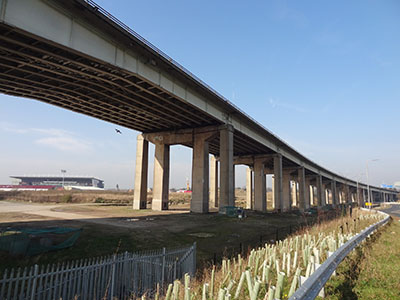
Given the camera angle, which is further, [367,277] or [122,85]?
[122,85]

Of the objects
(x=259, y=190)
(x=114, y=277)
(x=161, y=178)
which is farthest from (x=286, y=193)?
(x=114, y=277)

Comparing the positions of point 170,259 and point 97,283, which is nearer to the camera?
point 97,283

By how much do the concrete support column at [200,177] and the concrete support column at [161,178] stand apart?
5478mm

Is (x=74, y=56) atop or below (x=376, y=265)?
atop

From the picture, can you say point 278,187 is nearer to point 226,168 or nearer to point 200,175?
point 226,168

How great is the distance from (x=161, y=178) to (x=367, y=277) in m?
38.7

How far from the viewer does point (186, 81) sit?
2998cm

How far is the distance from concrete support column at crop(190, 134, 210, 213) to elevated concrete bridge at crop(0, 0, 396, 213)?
16cm

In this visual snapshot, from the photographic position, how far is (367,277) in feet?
22.0

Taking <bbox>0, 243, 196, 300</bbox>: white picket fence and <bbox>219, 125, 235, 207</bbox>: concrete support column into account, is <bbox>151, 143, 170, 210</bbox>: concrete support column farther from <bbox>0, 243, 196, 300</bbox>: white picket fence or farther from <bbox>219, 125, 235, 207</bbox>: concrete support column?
<bbox>0, 243, 196, 300</bbox>: white picket fence

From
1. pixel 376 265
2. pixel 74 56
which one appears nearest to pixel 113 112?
pixel 74 56

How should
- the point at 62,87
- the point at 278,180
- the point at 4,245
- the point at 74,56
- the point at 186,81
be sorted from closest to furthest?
the point at 4,245 → the point at 74,56 → the point at 62,87 → the point at 186,81 → the point at 278,180

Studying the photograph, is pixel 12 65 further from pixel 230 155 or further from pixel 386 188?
pixel 386 188

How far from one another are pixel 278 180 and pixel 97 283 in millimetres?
54500
